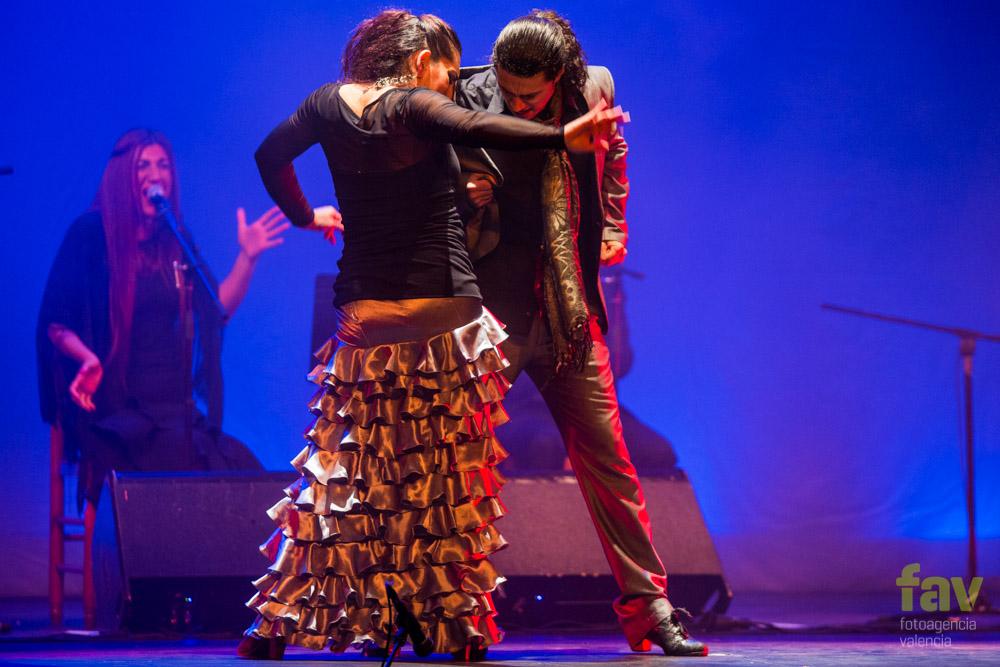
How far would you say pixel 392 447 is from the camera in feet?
8.50

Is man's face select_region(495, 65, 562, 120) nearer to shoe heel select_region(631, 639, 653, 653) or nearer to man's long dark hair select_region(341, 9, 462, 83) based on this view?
man's long dark hair select_region(341, 9, 462, 83)

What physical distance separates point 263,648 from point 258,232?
3.32 metres

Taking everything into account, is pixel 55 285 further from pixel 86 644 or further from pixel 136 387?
pixel 86 644

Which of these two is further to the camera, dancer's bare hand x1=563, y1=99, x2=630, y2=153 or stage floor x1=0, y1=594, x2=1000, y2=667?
stage floor x1=0, y1=594, x2=1000, y2=667

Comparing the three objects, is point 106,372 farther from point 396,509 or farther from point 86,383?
point 396,509

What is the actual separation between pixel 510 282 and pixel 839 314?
11.3ft

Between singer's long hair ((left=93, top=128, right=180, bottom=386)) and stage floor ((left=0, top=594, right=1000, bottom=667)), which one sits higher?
singer's long hair ((left=93, top=128, right=180, bottom=386))

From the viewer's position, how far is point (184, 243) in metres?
5.01

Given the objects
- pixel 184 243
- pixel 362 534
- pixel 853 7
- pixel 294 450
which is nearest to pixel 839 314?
pixel 853 7

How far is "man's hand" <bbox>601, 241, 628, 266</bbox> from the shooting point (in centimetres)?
302

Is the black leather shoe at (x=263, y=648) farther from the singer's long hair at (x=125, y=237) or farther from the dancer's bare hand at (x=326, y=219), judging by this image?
the singer's long hair at (x=125, y=237)

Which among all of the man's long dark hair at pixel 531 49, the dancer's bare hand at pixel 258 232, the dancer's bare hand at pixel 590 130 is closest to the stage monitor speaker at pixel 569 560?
the man's long dark hair at pixel 531 49

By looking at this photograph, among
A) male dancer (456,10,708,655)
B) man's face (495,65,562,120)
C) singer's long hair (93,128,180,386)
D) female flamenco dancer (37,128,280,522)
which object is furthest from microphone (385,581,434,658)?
singer's long hair (93,128,180,386)

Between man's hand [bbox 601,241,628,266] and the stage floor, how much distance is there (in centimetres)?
94
